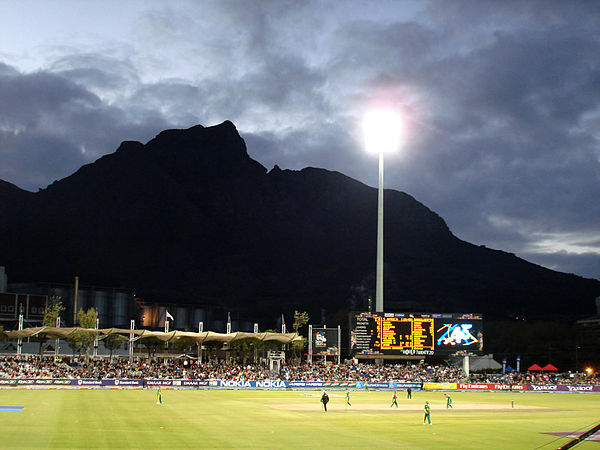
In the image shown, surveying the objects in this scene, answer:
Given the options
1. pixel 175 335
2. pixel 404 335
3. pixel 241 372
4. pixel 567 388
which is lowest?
pixel 567 388

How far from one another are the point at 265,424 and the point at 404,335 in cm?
5839

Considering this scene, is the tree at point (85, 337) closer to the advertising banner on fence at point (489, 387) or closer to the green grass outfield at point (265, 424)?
the green grass outfield at point (265, 424)

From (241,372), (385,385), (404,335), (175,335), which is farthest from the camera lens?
(175,335)

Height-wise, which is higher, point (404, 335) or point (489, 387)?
point (404, 335)

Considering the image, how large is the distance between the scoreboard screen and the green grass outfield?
105 feet

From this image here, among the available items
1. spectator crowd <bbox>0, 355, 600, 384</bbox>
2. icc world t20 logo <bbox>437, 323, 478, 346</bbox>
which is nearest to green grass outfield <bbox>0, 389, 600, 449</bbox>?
spectator crowd <bbox>0, 355, 600, 384</bbox>

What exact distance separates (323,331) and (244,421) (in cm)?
6495

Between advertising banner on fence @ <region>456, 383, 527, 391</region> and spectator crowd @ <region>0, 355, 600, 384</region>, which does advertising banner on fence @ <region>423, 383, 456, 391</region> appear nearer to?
advertising banner on fence @ <region>456, 383, 527, 391</region>

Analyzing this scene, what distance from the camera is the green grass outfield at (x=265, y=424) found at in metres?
34.8

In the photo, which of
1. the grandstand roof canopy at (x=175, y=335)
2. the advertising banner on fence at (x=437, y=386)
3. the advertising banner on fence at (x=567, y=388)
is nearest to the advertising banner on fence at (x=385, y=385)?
the advertising banner on fence at (x=437, y=386)

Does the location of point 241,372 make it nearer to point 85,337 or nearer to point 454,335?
point 85,337

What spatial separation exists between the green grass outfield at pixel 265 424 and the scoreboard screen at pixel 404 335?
3188 centimetres

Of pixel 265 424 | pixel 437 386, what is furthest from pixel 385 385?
pixel 265 424

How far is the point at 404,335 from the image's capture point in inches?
3915
